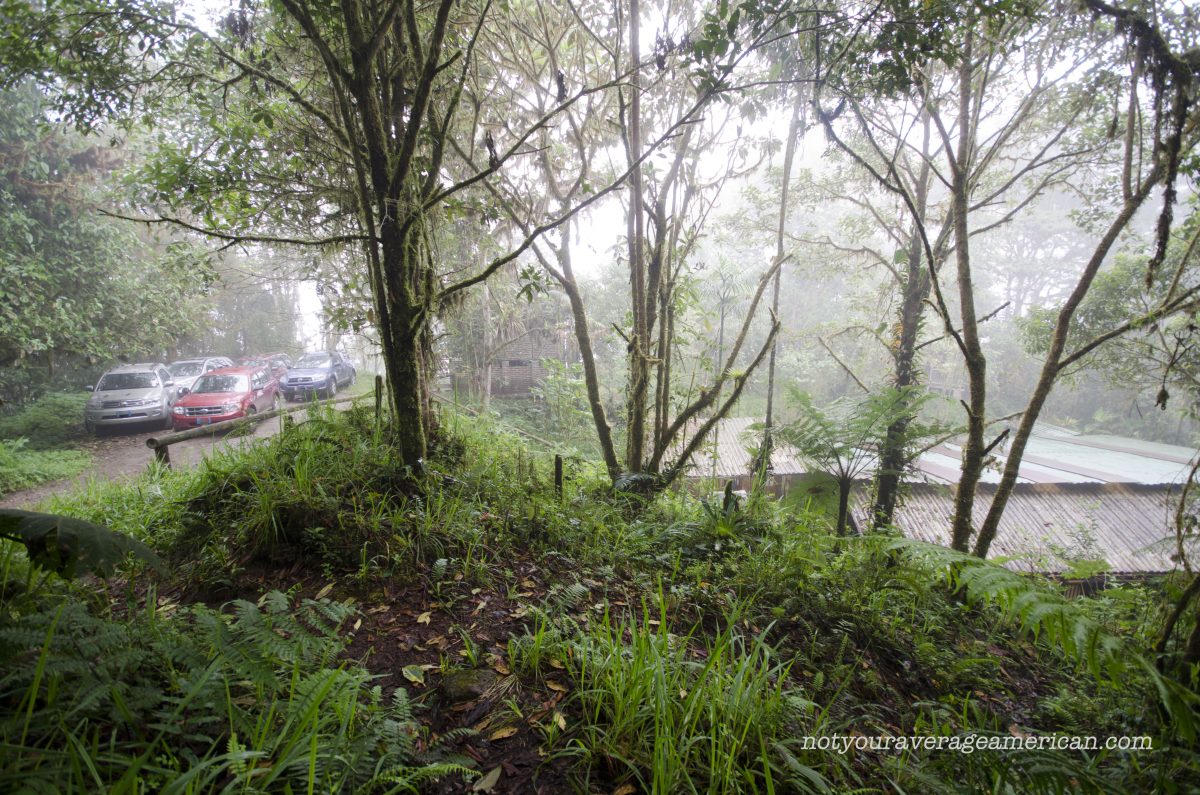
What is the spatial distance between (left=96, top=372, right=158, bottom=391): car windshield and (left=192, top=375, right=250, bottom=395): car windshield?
0.89 m

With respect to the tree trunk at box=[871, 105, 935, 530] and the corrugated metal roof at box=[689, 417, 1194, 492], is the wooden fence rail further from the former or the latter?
the tree trunk at box=[871, 105, 935, 530]

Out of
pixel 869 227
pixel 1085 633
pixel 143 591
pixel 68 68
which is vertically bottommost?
pixel 143 591

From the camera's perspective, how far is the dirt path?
7.07m

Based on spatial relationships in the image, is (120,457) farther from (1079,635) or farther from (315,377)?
(1079,635)

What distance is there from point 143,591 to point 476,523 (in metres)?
1.83

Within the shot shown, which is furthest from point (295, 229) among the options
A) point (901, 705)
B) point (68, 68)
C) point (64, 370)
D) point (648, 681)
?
point (64, 370)

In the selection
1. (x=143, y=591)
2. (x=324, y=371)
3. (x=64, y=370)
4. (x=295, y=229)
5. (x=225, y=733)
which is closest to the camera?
(x=225, y=733)

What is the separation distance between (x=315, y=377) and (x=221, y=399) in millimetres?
4235

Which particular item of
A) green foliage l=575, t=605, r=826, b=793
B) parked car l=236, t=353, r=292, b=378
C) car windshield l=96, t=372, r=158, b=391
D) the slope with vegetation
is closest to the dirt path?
car windshield l=96, t=372, r=158, b=391

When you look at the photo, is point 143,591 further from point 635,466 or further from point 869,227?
point 869,227

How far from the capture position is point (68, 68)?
123 inches

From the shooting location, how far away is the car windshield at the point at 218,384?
34.4 ft

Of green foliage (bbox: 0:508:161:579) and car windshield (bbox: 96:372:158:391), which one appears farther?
car windshield (bbox: 96:372:158:391)

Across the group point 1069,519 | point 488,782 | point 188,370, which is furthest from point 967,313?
point 188,370
